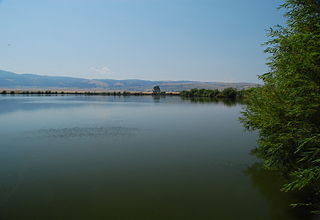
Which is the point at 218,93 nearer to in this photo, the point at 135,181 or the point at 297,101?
the point at 135,181

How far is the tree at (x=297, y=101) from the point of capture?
7215mm

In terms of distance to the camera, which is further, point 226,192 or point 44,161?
point 44,161

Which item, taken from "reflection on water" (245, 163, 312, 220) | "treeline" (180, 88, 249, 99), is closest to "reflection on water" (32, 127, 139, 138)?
"reflection on water" (245, 163, 312, 220)

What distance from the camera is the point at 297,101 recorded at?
25.2ft

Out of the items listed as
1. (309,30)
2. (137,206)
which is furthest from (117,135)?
(309,30)

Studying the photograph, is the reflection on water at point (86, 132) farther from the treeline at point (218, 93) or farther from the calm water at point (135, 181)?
the treeline at point (218, 93)

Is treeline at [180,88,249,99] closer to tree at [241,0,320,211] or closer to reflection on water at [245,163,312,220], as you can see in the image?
reflection on water at [245,163,312,220]

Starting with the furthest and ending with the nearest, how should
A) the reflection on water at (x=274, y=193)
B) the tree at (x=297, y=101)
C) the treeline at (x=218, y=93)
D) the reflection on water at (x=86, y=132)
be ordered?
the treeline at (x=218, y=93)
the reflection on water at (x=86, y=132)
the reflection on water at (x=274, y=193)
the tree at (x=297, y=101)

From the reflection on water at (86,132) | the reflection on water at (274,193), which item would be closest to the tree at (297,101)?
the reflection on water at (274,193)

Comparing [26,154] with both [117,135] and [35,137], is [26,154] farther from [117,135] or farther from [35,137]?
[117,135]

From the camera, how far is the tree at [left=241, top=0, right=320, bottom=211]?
721 cm

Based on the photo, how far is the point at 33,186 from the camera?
10586 millimetres

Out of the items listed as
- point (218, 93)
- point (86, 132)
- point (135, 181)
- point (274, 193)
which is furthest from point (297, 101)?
point (218, 93)

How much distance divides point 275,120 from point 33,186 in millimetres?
11575
